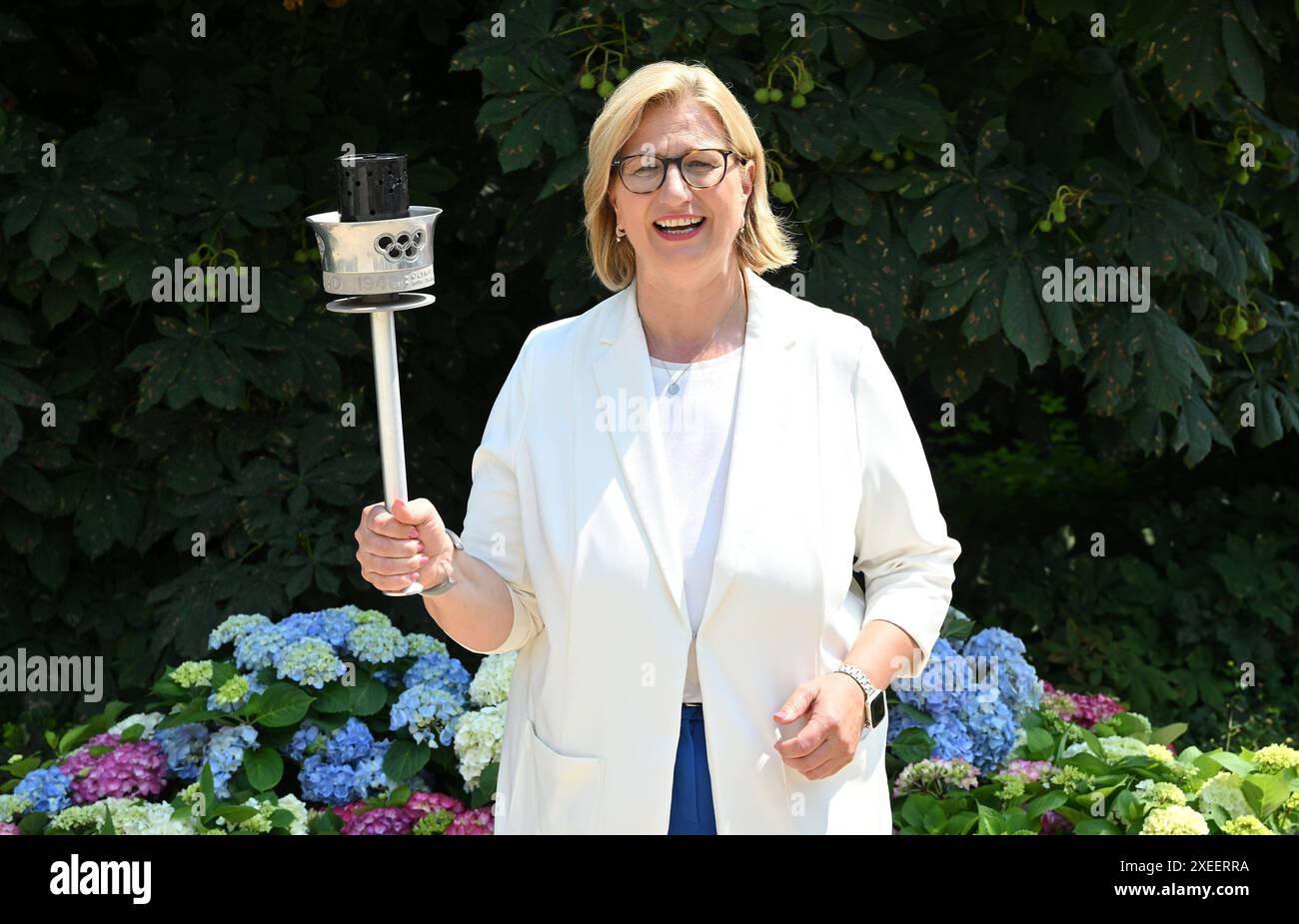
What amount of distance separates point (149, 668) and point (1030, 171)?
290cm

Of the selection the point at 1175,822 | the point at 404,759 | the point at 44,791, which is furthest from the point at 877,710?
the point at 44,791

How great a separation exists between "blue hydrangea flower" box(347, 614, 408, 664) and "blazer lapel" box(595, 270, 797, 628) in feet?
5.25

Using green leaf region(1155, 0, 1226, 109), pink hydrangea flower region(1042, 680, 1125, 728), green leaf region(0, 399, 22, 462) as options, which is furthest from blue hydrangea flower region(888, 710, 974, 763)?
green leaf region(0, 399, 22, 462)

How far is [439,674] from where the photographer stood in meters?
3.60

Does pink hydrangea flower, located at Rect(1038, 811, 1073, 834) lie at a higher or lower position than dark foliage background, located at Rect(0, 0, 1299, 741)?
lower

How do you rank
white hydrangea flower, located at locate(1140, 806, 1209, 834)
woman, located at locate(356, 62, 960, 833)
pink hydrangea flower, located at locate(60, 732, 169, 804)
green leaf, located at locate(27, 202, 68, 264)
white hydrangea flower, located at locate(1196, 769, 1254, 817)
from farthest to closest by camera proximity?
green leaf, located at locate(27, 202, 68, 264) < pink hydrangea flower, located at locate(60, 732, 169, 804) < white hydrangea flower, located at locate(1196, 769, 1254, 817) < white hydrangea flower, located at locate(1140, 806, 1209, 834) < woman, located at locate(356, 62, 960, 833)

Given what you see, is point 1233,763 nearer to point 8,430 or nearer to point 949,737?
point 949,737

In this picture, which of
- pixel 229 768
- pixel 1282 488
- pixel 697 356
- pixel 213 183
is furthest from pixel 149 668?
pixel 1282 488

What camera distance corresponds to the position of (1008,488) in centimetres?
640

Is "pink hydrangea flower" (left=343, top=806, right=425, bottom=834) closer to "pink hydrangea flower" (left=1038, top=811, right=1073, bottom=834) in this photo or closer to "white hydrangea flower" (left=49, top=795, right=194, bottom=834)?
"white hydrangea flower" (left=49, top=795, right=194, bottom=834)

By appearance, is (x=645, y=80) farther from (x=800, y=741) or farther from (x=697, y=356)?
(x=800, y=741)

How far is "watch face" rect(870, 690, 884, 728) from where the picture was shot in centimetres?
215

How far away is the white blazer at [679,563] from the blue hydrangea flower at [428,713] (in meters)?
1.25

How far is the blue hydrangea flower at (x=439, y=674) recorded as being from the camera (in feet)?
11.7
